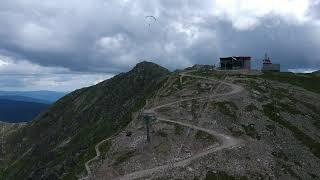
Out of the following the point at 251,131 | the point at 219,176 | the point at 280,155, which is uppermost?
the point at 251,131

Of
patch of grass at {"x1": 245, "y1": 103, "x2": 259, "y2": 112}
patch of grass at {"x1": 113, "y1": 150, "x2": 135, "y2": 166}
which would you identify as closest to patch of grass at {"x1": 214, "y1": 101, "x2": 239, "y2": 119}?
patch of grass at {"x1": 245, "y1": 103, "x2": 259, "y2": 112}

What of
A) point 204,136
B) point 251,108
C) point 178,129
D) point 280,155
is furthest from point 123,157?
point 251,108

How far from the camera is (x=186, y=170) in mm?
99250

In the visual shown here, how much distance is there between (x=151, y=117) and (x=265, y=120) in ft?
104

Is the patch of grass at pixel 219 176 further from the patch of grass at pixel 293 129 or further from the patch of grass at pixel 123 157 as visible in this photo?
the patch of grass at pixel 293 129

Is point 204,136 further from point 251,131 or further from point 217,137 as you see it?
point 251,131

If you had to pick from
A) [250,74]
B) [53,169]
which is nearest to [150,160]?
[250,74]

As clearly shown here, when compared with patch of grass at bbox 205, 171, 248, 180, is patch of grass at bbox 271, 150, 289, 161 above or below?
above

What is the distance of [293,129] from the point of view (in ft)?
409

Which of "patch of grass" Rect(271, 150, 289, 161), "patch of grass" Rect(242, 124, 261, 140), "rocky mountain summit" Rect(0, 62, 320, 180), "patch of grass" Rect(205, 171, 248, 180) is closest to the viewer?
"patch of grass" Rect(205, 171, 248, 180)

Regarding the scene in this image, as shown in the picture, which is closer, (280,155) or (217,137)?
(280,155)

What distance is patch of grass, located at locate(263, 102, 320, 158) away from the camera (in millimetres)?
118375

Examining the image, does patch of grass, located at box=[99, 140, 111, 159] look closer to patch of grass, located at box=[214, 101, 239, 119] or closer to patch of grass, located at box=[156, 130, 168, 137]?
patch of grass, located at box=[156, 130, 168, 137]

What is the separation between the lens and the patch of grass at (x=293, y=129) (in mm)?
118375
